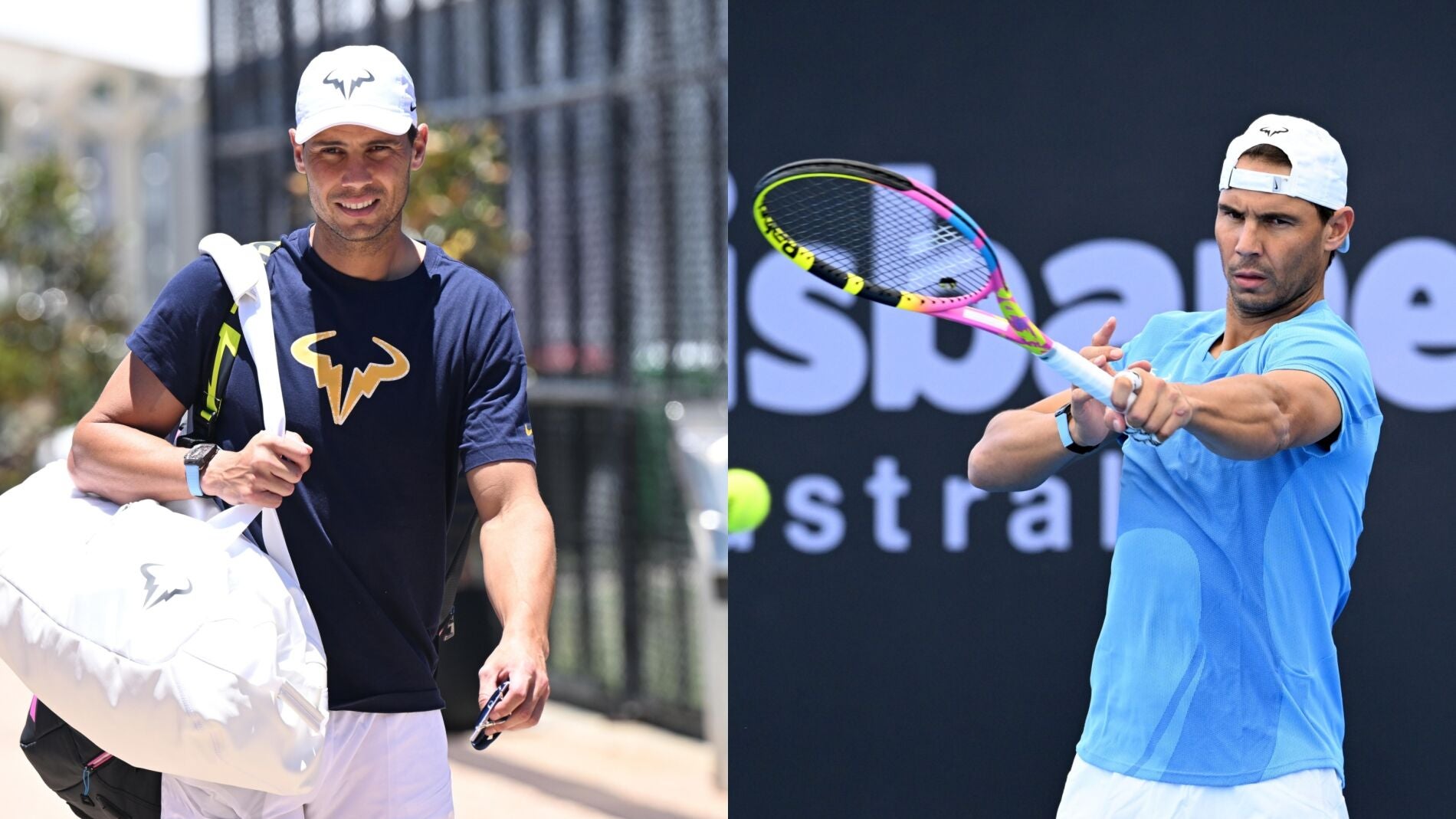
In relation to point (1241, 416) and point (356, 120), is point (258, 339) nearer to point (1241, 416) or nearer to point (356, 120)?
point (356, 120)

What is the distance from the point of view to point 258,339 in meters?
2.51

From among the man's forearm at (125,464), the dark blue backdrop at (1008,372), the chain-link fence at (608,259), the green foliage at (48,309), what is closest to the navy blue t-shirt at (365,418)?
the man's forearm at (125,464)

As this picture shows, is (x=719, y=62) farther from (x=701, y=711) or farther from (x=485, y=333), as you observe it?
(x=485, y=333)

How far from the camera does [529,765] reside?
642 cm

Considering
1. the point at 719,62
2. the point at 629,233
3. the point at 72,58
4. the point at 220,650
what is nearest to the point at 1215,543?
the point at 220,650

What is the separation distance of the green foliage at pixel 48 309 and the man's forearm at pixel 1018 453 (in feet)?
40.3

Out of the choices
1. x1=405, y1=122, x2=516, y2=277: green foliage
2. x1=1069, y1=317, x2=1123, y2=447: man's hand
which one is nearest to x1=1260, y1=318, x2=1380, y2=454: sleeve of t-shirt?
x1=1069, y1=317, x2=1123, y2=447: man's hand

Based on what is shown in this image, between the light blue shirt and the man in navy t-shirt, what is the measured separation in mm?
Result: 963

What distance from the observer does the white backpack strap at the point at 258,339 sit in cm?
245

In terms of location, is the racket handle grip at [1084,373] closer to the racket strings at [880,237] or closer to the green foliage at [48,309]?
the racket strings at [880,237]

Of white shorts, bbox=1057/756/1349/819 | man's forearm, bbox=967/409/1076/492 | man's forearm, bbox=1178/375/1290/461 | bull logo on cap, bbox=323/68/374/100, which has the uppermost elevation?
bull logo on cap, bbox=323/68/374/100

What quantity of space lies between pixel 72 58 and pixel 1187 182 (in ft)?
49.2

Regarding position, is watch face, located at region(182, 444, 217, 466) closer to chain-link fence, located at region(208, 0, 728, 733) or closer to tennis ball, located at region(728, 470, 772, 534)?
tennis ball, located at region(728, 470, 772, 534)

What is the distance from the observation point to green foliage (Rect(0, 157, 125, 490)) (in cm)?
1384
